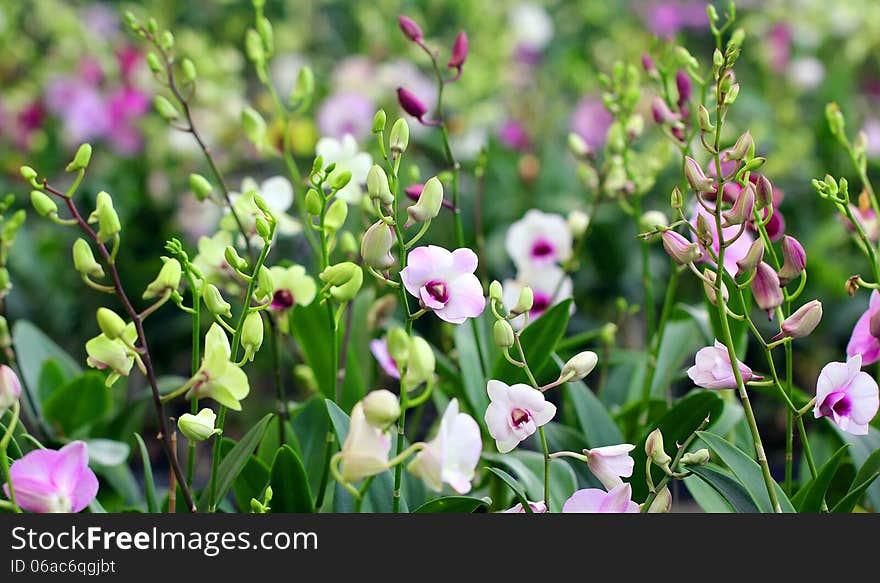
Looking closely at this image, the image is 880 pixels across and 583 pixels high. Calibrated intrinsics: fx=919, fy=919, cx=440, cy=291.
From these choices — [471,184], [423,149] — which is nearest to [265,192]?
[471,184]

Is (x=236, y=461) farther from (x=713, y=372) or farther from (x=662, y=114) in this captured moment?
(x=662, y=114)

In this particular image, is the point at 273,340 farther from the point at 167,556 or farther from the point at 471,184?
the point at 471,184

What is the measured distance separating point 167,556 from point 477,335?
1.06ft

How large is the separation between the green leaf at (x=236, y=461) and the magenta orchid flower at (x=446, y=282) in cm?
13

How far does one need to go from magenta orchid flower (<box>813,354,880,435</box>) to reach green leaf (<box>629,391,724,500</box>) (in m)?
0.12

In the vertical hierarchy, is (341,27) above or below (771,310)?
above

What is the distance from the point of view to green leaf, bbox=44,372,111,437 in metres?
0.87

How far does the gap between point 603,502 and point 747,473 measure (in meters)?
0.10

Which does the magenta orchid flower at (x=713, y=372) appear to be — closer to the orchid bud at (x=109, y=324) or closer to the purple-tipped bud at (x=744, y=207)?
the purple-tipped bud at (x=744, y=207)

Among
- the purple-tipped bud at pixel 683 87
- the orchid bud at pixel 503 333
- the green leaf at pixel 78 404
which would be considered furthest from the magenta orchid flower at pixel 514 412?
the green leaf at pixel 78 404

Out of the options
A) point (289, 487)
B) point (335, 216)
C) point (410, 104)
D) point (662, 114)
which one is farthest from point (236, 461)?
point (662, 114)

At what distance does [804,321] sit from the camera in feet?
1.77

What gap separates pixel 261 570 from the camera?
51 cm

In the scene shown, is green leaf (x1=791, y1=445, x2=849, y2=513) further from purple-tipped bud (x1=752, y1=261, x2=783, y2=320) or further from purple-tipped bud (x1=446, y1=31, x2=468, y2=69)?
purple-tipped bud (x1=446, y1=31, x2=468, y2=69)
